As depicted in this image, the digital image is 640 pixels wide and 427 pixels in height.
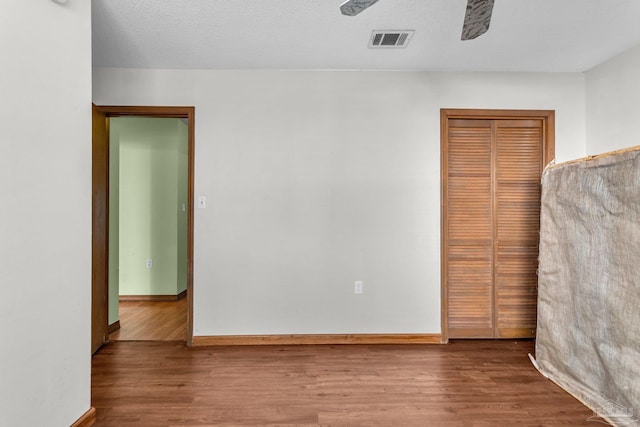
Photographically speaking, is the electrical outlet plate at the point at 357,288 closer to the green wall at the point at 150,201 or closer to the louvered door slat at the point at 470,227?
the louvered door slat at the point at 470,227

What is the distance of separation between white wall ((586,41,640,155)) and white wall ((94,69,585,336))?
718mm

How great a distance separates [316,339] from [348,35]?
247 cm

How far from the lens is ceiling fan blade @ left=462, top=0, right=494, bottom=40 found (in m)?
1.48

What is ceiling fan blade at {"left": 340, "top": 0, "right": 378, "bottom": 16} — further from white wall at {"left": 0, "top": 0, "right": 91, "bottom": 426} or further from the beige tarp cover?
the beige tarp cover

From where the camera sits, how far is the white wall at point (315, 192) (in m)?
3.11

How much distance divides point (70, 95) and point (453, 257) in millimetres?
3044

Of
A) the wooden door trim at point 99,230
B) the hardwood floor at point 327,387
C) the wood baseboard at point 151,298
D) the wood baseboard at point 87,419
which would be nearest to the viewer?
the wood baseboard at point 87,419

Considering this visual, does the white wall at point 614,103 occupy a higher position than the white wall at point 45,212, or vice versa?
the white wall at point 614,103

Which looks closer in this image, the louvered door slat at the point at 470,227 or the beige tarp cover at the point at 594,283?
the beige tarp cover at the point at 594,283

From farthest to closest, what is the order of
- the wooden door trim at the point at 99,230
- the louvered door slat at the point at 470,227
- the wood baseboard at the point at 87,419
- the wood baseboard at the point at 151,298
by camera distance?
the wood baseboard at the point at 151,298, the louvered door slat at the point at 470,227, the wooden door trim at the point at 99,230, the wood baseboard at the point at 87,419

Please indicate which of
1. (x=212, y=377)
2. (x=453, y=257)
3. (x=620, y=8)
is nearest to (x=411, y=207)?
(x=453, y=257)

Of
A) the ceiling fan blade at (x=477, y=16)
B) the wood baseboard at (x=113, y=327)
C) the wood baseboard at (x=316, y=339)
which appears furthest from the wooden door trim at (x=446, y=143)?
the wood baseboard at (x=113, y=327)

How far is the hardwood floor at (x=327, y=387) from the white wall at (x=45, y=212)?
1.63ft

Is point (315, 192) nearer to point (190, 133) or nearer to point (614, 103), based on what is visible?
point (190, 133)
